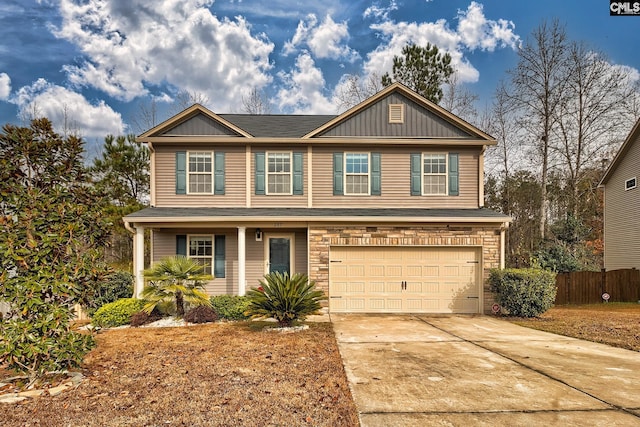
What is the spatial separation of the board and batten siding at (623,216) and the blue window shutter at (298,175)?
14.1 meters

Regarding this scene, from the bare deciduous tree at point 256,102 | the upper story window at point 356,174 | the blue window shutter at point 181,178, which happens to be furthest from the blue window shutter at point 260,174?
the bare deciduous tree at point 256,102

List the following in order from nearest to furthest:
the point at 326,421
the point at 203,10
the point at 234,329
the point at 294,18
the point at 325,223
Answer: the point at 326,421 → the point at 234,329 → the point at 325,223 → the point at 203,10 → the point at 294,18

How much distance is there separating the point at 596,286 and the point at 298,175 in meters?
12.3

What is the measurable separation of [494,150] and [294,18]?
14998 millimetres

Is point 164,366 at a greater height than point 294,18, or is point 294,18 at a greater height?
point 294,18

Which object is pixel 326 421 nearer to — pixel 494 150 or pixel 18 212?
pixel 18 212

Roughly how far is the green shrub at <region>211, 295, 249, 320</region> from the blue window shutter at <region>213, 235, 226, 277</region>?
5.76 feet

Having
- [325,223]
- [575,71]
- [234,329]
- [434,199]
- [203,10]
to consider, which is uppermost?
[203,10]

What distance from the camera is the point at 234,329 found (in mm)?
8680

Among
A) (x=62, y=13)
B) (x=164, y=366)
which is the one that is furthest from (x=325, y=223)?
(x=62, y=13)

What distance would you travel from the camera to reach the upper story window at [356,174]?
40.3 ft

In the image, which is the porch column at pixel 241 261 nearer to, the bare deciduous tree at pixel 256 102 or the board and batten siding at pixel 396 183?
the board and batten siding at pixel 396 183

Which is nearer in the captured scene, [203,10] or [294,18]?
A: [203,10]

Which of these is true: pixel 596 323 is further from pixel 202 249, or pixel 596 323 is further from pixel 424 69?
pixel 424 69
